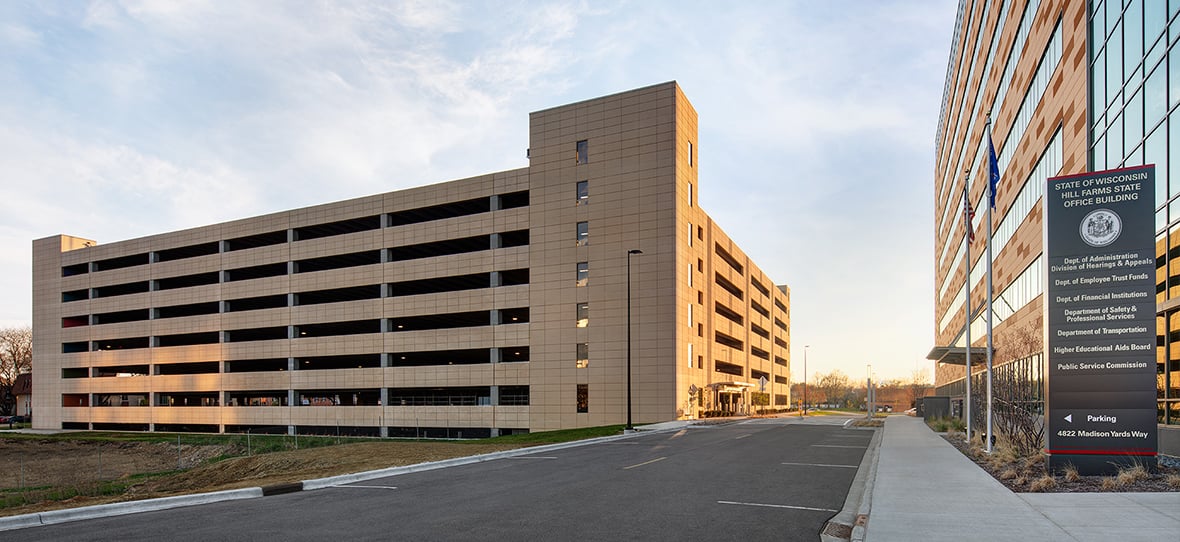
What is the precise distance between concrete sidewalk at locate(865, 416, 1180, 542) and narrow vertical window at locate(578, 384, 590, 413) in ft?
123

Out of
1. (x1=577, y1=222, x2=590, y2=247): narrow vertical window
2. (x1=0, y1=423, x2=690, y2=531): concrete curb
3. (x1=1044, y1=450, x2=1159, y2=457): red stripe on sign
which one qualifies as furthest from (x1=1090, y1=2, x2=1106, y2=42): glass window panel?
(x1=577, y1=222, x2=590, y2=247): narrow vertical window

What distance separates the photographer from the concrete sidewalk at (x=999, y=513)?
32.3 ft

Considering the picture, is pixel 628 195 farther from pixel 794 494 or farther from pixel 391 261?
pixel 794 494

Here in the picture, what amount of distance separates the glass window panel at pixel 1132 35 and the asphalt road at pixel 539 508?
1556 centimetres

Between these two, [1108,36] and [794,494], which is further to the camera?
[1108,36]

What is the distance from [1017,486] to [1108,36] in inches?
743

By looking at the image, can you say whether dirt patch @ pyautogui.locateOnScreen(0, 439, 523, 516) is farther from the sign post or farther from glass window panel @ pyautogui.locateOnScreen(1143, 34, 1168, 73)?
glass window panel @ pyautogui.locateOnScreen(1143, 34, 1168, 73)

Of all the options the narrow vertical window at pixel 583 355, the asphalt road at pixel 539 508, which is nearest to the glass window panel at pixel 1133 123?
the asphalt road at pixel 539 508

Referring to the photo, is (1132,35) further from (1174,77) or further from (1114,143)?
(1174,77)

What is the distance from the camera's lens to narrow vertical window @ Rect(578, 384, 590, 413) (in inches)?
2088

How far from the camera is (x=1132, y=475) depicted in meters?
14.1

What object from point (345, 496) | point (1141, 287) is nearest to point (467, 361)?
A: point (345, 496)

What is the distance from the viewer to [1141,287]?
49.1 feet

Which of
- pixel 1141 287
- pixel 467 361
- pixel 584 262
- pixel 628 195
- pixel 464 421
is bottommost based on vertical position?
pixel 464 421
